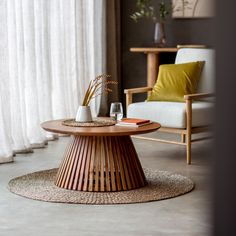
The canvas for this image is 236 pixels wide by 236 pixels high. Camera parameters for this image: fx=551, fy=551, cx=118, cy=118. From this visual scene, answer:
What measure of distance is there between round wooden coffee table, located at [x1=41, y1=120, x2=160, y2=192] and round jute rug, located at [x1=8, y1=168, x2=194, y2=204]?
6 cm

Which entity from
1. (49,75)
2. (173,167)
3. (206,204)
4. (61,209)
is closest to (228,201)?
(206,204)

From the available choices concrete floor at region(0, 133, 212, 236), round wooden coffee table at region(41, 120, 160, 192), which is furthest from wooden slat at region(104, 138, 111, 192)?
concrete floor at region(0, 133, 212, 236)

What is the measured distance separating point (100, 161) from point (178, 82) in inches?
62.6

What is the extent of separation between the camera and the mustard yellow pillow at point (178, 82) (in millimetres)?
4676

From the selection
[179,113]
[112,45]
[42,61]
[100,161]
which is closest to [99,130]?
[100,161]

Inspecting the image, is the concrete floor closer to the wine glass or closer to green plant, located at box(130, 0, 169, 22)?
the wine glass

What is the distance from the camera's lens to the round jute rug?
3270mm

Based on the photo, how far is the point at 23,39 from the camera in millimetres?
4875

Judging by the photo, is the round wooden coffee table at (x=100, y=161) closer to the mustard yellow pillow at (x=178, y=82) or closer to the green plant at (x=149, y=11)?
the mustard yellow pillow at (x=178, y=82)

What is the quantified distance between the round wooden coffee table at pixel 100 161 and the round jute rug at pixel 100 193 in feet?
0.20

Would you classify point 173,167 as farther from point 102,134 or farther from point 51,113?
point 51,113

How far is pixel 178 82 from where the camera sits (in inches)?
187

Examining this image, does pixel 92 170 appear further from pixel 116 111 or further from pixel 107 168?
pixel 116 111

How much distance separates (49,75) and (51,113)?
371 millimetres
